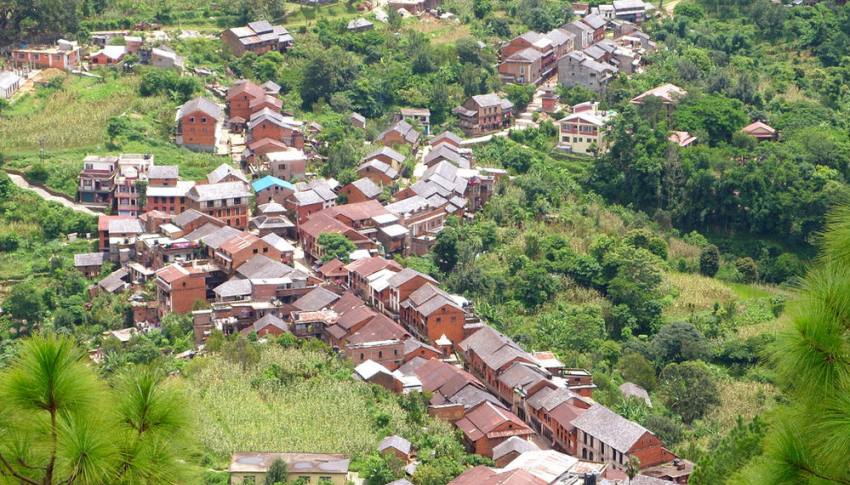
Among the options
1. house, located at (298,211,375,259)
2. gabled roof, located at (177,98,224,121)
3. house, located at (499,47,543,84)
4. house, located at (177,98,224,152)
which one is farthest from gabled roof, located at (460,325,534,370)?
house, located at (499,47,543,84)

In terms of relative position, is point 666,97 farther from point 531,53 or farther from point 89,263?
point 89,263

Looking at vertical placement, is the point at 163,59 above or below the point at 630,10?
above

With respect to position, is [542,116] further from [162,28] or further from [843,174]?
[162,28]

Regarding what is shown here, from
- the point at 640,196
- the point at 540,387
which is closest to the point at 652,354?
the point at 540,387

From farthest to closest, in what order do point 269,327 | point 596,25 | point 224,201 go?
point 596,25 → point 224,201 → point 269,327

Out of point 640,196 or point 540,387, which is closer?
point 540,387

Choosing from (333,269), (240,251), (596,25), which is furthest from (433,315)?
(596,25)

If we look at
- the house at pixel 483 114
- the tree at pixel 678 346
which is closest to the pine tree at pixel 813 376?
the tree at pixel 678 346
